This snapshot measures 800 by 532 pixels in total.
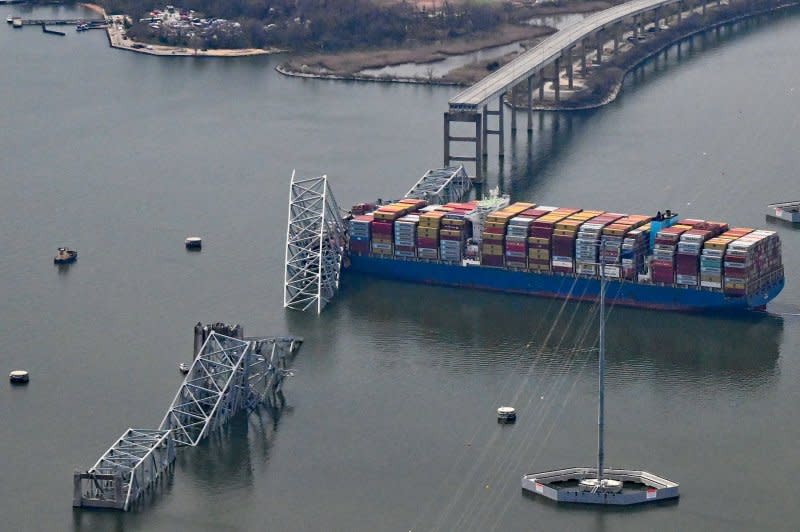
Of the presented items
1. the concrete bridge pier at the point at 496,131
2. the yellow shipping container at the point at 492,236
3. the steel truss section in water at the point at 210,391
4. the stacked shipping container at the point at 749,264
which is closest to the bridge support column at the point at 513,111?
the concrete bridge pier at the point at 496,131

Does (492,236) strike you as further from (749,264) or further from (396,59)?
(396,59)

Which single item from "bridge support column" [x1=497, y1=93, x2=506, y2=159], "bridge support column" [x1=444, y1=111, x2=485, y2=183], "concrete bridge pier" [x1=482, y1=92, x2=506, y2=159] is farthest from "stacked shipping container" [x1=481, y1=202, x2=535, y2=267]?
"bridge support column" [x1=497, y1=93, x2=506, y2=159]

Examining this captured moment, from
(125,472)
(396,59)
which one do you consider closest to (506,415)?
(125,472)

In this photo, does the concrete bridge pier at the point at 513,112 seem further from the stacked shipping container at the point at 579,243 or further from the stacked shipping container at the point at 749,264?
the stacked shipping container at the point at 749,264

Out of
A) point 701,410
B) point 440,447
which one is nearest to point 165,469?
point 440,447

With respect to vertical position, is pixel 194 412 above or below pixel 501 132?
below

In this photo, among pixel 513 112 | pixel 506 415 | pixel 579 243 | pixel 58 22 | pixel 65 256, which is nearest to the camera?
pixel 506 415

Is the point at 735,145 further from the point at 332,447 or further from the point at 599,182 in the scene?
the point at 332,447
